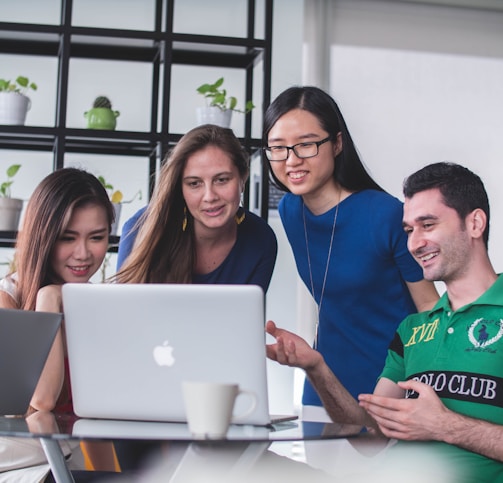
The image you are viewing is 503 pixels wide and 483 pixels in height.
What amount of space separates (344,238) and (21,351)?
1.22 meters

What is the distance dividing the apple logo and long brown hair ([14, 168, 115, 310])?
732 millimetres

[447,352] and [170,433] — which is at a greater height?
[447,352]

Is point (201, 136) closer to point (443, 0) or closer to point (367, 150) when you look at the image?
point (367, 150)

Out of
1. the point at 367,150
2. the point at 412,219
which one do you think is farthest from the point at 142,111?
the point at 412,219

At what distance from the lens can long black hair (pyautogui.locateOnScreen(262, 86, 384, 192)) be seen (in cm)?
244

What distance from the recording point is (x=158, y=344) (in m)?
1.40

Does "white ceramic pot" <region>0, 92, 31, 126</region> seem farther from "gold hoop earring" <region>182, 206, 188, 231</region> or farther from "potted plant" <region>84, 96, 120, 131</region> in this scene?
"gold hoop earring" <region>182, 206, 188, 231</region>

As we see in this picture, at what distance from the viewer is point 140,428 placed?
1.37m

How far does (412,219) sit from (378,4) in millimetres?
3102

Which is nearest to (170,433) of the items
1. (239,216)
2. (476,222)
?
(476,222)

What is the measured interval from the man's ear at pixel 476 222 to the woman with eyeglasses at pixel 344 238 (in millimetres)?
492

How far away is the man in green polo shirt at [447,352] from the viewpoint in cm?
153

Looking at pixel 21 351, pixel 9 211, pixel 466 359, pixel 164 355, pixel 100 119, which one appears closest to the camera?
pixel 164 355

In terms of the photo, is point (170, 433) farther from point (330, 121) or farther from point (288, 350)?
point (330, 121)
